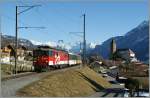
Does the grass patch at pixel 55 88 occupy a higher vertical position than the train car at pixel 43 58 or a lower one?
lower

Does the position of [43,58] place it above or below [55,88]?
above

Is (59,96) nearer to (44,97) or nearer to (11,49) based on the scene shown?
(44,97)

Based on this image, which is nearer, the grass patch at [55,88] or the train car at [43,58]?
the grass patch at [55,88]

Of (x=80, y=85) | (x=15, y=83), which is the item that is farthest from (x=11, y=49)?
(x=15, y=83)

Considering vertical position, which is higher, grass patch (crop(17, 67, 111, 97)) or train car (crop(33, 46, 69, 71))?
train car (crop(33, 46, 69, 71))

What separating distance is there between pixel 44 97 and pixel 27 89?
1442 millimetres

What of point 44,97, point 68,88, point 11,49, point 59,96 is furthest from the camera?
point 11,49

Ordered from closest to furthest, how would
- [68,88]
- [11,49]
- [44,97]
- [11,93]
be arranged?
[11,93]
[44,97]
[68,88]
[11,49]

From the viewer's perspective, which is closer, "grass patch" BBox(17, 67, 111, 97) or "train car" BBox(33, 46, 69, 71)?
"grass patch" BBox(17, 67, 111, 97)

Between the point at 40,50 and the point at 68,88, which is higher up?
the point at 40,50

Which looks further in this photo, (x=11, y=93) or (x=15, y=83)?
(x=15, y=83)

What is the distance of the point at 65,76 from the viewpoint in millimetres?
45031

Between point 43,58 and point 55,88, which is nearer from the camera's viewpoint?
point 55,88

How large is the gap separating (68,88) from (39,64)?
21088 millimetres
